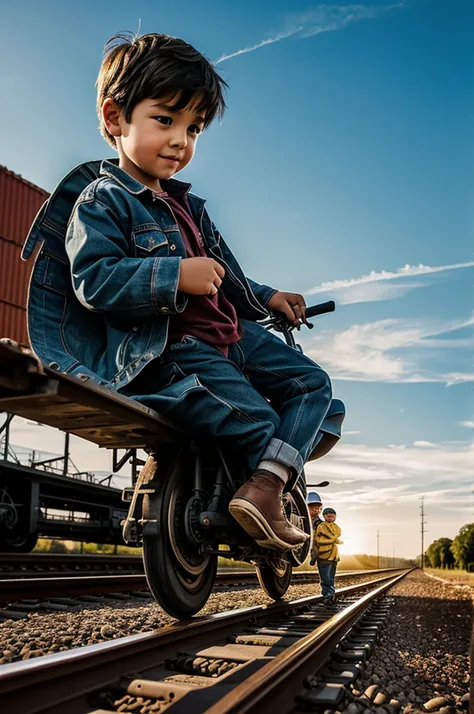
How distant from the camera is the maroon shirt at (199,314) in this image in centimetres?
272

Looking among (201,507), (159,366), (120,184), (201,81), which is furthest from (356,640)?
(201,81)

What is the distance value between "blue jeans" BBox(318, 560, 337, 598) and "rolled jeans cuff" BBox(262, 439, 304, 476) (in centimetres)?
316

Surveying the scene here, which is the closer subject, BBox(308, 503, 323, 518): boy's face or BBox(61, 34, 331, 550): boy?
BBox(61, 34, 331, 550): boy

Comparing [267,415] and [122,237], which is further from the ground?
[122,237]

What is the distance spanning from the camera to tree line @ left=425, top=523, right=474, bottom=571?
47.8m

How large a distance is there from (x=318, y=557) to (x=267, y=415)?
368cm

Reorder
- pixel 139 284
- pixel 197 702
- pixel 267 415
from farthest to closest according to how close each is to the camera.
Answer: pixel 267 415 < pixel 139 284 < pixel 197 702

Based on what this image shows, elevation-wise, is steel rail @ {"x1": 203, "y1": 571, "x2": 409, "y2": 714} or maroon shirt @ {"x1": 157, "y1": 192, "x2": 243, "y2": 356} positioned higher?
maroon shirt @ {"x1": 157, "y1": 192, "x2": 243, "y2": 356}

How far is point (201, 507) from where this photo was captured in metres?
2.84

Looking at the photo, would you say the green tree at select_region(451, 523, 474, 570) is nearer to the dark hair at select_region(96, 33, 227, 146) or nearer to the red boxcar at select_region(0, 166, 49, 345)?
the red boxcar at select_region(0, 166, 49, 345)

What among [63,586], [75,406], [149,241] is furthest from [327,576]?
[75,406]

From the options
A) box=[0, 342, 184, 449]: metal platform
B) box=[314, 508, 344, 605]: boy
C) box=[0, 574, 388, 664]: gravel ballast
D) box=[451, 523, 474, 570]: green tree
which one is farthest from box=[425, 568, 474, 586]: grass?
box=[451, 523, 474, 570]: green tree

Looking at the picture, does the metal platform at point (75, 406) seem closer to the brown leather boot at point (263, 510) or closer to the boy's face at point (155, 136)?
the brown leather boot at point (263, 510)

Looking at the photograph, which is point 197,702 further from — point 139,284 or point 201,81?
point 201,81
